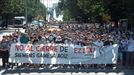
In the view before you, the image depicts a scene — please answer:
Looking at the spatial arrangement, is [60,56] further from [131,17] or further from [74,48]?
[131,17]

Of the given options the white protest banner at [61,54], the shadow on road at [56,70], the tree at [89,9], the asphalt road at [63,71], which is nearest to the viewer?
the asphalt road at [63,71]

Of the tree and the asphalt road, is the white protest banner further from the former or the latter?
the tree

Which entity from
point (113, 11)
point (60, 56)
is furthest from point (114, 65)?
point (113, 11)

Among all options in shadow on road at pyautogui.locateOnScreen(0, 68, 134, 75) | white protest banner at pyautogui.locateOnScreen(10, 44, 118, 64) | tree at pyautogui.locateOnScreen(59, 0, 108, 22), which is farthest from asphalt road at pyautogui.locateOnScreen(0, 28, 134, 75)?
tree at pyautogui.locateOnScreen(59, 0, 108, 22)

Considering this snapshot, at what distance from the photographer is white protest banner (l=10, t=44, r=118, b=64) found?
21984 mm

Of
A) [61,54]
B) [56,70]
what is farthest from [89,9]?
[56,70]

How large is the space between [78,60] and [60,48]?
1063 mm

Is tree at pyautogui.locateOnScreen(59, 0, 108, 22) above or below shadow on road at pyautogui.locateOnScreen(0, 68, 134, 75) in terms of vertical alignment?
below

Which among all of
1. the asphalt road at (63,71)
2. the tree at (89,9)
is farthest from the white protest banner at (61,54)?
the tree at (89,9)

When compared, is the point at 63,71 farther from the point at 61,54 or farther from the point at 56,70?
the point at 61,54

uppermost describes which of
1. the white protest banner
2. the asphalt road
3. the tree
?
the white protest banner

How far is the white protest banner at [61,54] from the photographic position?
2198cm

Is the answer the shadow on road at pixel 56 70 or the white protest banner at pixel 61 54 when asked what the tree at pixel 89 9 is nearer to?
the white protest banner at pixel 61 54

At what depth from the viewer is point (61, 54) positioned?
22.1 m
